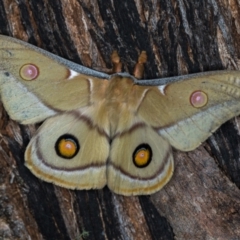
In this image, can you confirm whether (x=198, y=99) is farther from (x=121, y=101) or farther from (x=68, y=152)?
(x=68, y=152)

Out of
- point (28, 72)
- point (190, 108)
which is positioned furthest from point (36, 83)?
point (190, 108)

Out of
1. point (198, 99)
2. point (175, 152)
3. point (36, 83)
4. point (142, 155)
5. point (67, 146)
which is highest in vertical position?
point (36, 83)

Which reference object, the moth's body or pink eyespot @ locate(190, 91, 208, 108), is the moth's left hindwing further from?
pink eyespot @ locate(190, 91, 208, 108)

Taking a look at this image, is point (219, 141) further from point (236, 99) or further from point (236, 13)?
point (236, 13)

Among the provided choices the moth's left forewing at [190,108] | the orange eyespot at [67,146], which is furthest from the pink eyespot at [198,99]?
the orange eyespot at [67,146]

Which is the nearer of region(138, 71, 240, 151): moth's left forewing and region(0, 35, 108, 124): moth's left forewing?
region(0, 35, 108, 124): moth's left forewing

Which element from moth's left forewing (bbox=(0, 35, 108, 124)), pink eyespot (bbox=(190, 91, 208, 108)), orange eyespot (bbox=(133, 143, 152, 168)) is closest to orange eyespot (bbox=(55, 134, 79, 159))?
moth's left forewing (bbox=(0, 35, 108, 124))
